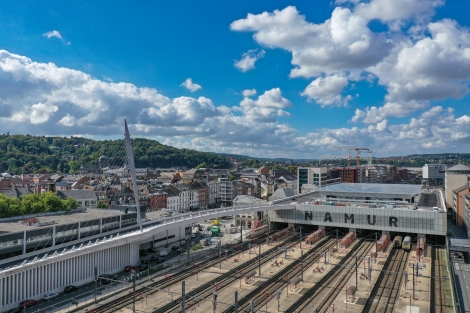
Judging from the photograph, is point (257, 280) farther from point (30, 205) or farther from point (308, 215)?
point (30, 205)

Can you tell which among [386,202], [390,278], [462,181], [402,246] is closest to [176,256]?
[390,278]

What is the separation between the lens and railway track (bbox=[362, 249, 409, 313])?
40.8 m

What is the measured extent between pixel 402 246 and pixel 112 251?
161 ft

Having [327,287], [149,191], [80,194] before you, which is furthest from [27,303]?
[80,194]

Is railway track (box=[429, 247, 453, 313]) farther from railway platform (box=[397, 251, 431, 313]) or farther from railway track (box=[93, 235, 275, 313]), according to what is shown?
railway track (box=[93, 235, 275, 313])

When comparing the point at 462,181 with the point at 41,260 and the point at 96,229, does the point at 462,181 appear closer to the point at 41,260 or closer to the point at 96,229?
the point at 96,229

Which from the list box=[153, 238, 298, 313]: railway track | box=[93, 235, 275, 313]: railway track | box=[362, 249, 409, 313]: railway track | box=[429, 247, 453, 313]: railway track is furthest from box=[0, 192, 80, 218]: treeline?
box=[429, 247, 453, 313]: railway track

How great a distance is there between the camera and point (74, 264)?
1876 inches

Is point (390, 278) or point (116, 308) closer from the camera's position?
point (116, 308)

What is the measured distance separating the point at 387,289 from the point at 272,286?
46.7 ft

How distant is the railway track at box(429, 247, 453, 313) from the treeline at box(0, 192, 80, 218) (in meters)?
71.9

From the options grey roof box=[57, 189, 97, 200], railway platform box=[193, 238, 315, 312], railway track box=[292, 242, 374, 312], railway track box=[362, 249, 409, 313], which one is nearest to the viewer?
railway track box=[292, 242, 374, 312]

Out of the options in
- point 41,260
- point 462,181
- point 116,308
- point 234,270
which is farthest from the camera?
point 462,181

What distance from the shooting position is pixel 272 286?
47.2 metres
